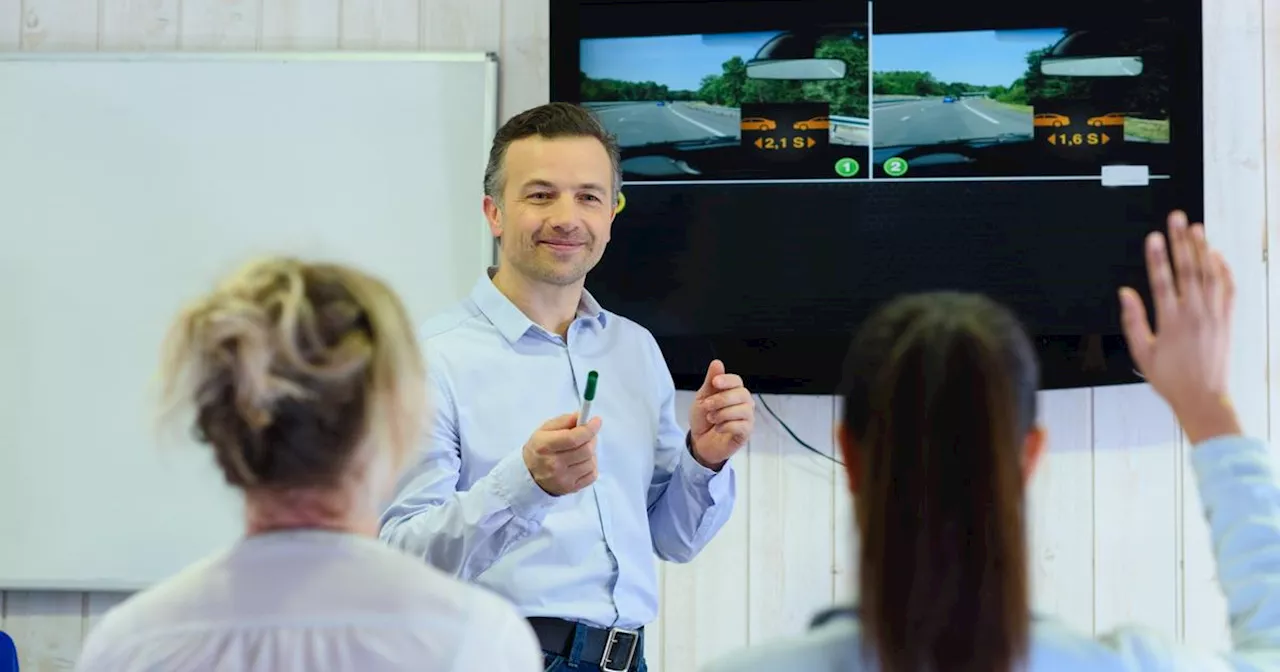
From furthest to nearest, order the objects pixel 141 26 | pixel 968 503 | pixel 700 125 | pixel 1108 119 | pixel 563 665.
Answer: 1. pixel 141 26
2. pixel 700 125
3. pixel 1108 119
4. pixel 563 665
5. pixel 968 503

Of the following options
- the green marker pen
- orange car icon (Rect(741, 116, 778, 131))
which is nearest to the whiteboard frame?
orange car icon (Rect(741, 116, 778, 131))

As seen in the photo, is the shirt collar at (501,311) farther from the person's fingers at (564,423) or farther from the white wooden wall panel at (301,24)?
the white wooden wall panel at (301,24)

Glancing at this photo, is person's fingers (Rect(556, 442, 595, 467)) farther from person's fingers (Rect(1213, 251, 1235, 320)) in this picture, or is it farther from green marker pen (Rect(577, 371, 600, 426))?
person's fingers (Rect(1213, 251, 1235, 320))

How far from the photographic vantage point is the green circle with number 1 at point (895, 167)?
261cm

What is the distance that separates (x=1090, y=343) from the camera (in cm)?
254

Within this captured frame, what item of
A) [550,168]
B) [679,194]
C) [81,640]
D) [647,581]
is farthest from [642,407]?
[81,640]

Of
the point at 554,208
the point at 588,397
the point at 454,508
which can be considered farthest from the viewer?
the point at 554,208

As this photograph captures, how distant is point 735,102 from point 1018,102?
607 mm

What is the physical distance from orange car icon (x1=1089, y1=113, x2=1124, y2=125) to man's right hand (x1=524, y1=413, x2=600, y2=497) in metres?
1.55

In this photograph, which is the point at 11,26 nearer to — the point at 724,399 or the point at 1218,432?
the point at 724,399

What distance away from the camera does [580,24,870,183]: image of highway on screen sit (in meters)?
2.63

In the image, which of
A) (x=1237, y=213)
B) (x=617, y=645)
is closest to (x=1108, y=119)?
(x=1237, y=213)

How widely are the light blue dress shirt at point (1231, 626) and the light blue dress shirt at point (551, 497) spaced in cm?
75

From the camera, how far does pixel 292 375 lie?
3.06 feet
